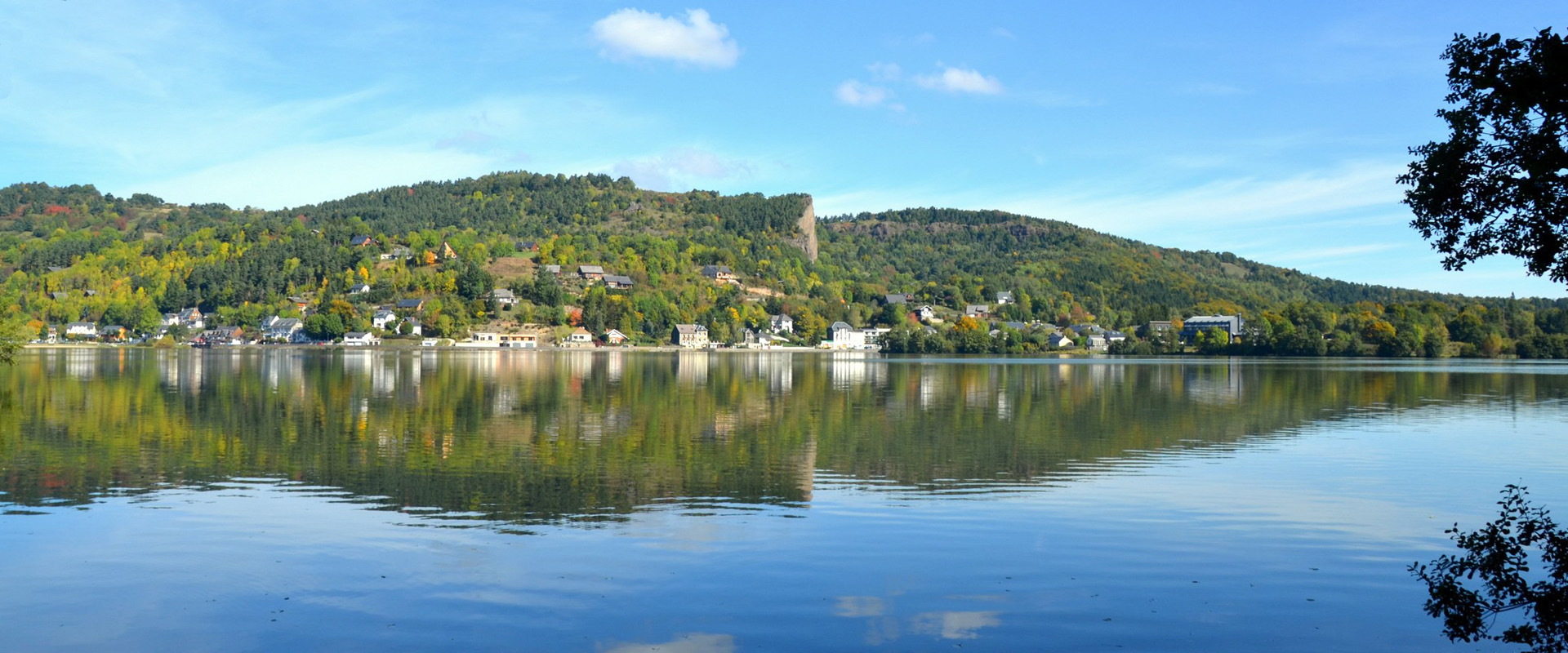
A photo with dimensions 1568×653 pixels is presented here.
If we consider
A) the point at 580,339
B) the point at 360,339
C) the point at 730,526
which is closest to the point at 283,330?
the point at 360,339

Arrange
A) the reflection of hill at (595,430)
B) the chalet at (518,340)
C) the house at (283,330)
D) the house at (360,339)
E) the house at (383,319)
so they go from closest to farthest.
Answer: the reflection of hill at (595,430)
the house at (360,339)
the chalet at (518,340)
the house at (383,319)
the house at (283,330)

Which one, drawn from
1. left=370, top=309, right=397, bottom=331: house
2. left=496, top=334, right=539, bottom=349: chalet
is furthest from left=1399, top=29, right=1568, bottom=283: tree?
left=370, top=309, right=397, bottom=331: house

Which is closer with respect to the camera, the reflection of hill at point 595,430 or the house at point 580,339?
the reflection of hill at point 595,430

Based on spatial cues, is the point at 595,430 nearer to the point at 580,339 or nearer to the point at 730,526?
the point at 730,526

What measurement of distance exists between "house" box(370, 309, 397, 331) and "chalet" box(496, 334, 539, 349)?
63.6 ft

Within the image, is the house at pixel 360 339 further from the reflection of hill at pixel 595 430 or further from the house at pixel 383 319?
the reflection of hill at pixel 595 430

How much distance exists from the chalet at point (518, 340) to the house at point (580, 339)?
514cm

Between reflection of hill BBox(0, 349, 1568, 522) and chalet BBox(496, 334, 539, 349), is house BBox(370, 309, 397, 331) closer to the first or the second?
chalet BBox(496, 334, 539, 349)

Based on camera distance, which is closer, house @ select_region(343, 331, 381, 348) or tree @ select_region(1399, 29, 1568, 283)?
tree @ select_region(1399, 29, 1568, 283)

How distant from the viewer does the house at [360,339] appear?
180738 millimetres

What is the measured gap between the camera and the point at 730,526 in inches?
683

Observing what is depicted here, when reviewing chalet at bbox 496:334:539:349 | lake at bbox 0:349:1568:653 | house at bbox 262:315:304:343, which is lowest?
lake at bbox 0:349:1568:653

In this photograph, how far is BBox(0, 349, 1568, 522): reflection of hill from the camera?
72.8 ft

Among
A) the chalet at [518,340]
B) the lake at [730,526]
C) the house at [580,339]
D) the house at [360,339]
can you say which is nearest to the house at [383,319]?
the house at [360,339]
